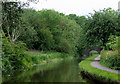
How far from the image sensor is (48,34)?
1704 inches

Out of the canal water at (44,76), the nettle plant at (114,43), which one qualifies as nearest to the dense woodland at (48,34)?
the nettle plant at (114,43)

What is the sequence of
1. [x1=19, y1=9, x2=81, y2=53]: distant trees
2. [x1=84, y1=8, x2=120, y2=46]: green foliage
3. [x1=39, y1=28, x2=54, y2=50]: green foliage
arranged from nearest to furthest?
[x1=84, y1=8, x2=120, y2=46]: green foliage → [x1=19, y1=9, x2=81, y2=53]: distant trees → [x1=39, y1=28, x2=54, y2=50]: green foliage

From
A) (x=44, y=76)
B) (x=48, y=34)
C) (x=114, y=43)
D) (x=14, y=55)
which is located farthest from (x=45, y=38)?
(x=44, y=76)

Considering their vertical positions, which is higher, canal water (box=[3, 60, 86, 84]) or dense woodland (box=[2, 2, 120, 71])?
dense woodland (box=[2, 2, 120, 71])

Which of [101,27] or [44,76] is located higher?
[101,27]

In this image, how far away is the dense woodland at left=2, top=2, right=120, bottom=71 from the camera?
12.2 m

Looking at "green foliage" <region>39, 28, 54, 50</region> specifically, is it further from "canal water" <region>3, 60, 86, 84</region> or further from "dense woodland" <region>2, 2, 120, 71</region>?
"canal water" <region>3, 60, 86, 84</region>

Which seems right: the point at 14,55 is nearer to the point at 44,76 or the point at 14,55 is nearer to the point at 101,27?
the point at 44,76

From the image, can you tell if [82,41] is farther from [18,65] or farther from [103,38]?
[18,65]

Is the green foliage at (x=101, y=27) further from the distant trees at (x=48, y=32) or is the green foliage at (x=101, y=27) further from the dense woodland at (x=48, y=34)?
the distant trees at (x=48, y=32)

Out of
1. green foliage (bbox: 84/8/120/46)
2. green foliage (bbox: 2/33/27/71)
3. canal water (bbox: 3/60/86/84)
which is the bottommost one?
canal water (bbox: 3/60/86/84)

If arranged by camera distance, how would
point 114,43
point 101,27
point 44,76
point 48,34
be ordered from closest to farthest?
1. point 44,76
2. point 114,43
3. point 101,27
4. point 48,34

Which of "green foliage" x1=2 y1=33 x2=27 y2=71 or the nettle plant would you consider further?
"green foliage" x1=2 y1=33 x2=27 y2=71

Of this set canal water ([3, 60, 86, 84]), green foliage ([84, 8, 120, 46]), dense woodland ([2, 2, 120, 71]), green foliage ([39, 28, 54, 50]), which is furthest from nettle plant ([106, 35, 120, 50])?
green foliage ([39, 28, 54, 50])
